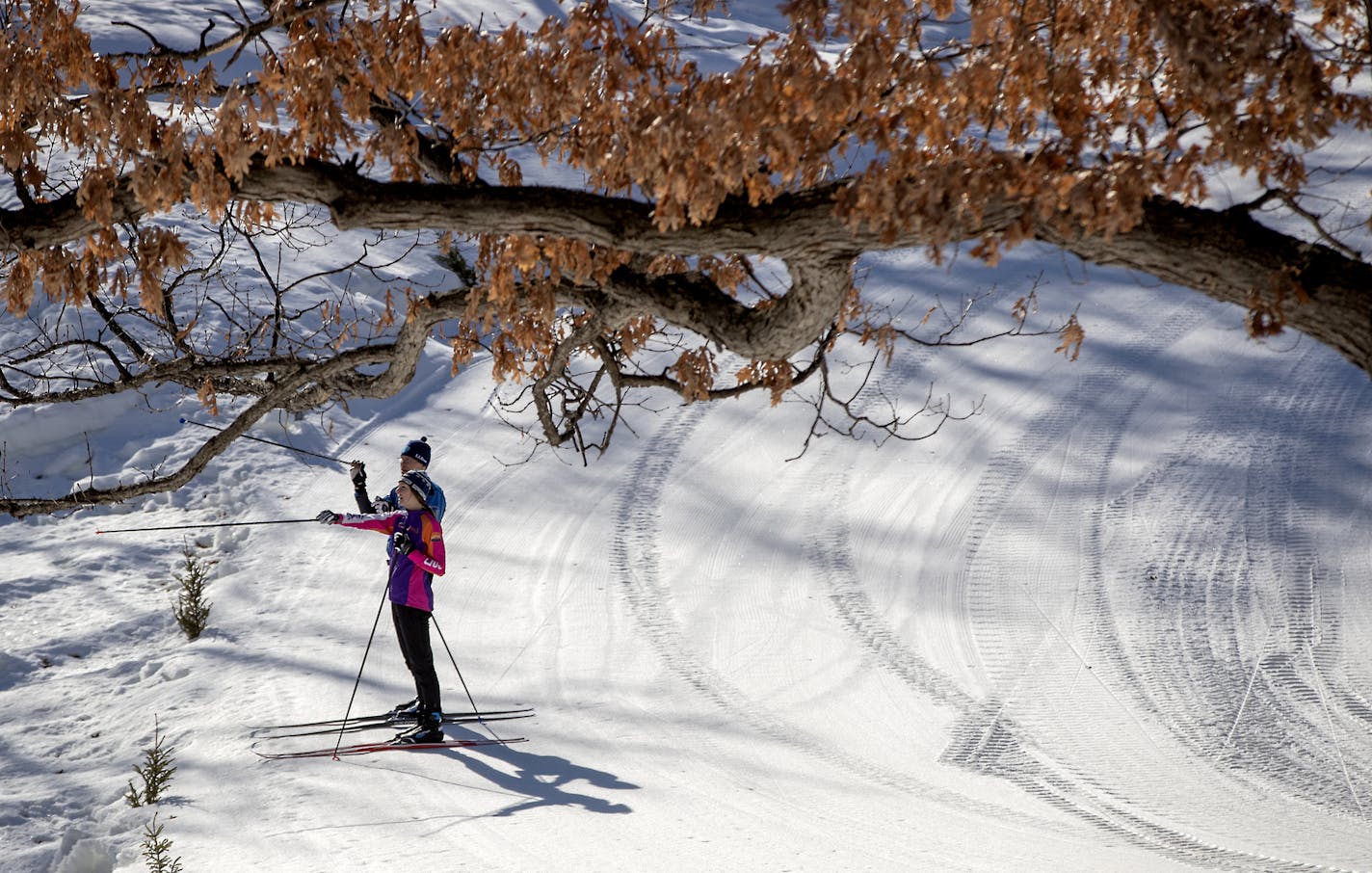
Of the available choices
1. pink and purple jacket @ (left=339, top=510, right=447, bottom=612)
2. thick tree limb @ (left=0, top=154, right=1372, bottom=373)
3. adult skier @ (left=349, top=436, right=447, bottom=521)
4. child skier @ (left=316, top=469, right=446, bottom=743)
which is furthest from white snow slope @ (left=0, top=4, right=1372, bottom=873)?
thick tree limb @ (left=0, top=154, right=1372, bottom=373)

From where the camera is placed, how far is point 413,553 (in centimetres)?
729

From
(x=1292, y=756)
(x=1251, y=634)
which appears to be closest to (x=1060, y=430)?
(x=1251, y=634)

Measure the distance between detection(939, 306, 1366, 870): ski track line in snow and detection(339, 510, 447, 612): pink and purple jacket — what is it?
3562 millimetres

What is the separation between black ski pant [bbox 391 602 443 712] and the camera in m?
7.46

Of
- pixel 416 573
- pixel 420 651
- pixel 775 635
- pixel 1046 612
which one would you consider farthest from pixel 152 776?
pixel 1046 612

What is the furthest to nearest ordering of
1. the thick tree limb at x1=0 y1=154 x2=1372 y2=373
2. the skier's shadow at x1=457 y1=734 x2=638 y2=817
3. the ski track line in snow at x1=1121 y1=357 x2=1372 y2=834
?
the ski track line in snow at x1=1121 y1=357 x2=1372 y2=834 < the skier's shadow at x1=457 y1=734 x2=638 y2=817 < the thick tree limb at x1=0 y1=154 x2=1372 y2=373

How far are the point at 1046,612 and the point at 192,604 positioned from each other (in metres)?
6.97

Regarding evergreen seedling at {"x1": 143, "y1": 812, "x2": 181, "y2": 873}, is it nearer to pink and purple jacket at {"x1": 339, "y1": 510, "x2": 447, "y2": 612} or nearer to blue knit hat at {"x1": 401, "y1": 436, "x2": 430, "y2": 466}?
pink and purple jacket at {"x1": 339, "y1": 510, "x2": 447, "y2": 612}

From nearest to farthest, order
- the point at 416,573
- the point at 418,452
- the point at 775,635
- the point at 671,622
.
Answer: the point at 416,573
the point at 418,452
the point at 775,635
the point at 671,622

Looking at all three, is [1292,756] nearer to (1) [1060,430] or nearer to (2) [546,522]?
(1) [1060,430]

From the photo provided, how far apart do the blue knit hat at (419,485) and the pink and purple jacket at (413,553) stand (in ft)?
0.29

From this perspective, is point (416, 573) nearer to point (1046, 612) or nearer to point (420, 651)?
point (420, 651)

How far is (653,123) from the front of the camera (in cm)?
385

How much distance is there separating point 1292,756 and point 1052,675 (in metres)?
1.62
